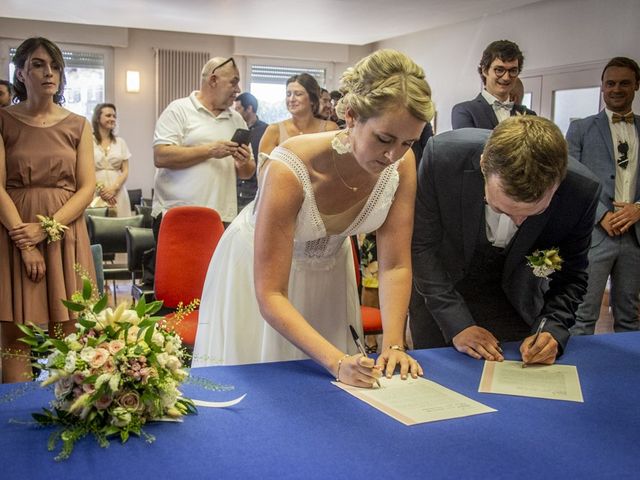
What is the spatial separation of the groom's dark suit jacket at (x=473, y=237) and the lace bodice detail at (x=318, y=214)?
0.74 ft


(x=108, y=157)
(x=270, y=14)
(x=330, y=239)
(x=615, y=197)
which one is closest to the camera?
(x=330, y=239)

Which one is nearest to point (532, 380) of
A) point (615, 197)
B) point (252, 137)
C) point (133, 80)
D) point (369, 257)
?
point (369, 257)

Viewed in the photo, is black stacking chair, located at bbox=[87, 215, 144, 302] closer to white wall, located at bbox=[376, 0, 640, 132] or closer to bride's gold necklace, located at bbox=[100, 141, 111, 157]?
bride's gold necklace, located at bbox=[100, 141, 111, 157]

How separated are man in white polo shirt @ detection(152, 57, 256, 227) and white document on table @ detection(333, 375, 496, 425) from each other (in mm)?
2368

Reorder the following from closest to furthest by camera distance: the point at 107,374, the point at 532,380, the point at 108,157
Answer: the point at 107,374 → the point at 532,380 → the point at 108,157

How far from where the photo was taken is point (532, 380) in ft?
6.25

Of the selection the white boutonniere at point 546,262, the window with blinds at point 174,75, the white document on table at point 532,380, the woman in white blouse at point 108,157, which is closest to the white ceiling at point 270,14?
the window with blinds at point 174,75

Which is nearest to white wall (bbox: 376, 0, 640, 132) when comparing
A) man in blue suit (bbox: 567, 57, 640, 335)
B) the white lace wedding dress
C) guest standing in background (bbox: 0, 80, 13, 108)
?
man in blue suit (bbox: 567, 57, 640, 335)

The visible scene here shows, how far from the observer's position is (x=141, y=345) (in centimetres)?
149

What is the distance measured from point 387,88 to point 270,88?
34.3 ft

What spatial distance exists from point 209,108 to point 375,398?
8.97ft

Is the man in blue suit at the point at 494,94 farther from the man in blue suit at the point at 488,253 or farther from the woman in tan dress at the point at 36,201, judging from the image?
the woman in tan dress at the point at 36,201

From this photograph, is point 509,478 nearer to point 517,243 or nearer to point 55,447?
point 55,447

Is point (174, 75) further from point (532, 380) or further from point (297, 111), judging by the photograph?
point (532, 380)
